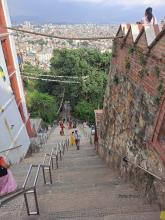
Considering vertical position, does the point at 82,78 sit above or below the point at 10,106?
below

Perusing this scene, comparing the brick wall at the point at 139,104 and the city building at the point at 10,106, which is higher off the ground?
the brick wall at the point at 139,104

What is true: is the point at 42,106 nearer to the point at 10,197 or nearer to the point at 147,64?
the point at 147,64

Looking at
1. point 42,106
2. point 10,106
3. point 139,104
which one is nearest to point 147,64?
point 139,104

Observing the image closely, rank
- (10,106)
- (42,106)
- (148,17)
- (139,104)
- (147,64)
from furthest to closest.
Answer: (42,106) < (10,106) < (148,17) < (139,104) < (147,64)

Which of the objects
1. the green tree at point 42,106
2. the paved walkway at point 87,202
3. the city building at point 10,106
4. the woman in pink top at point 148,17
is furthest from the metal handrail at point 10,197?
the green tree at point 42,106

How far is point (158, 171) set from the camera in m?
6.39

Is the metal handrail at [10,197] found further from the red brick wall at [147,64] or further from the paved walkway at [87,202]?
the red brick wall at [147,64]

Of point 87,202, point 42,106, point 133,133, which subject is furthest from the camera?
point 42,106

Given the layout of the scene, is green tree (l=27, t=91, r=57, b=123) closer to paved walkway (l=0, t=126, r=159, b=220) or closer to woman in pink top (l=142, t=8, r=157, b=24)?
paved walkway (l=0, t=126, r=159, b=220)

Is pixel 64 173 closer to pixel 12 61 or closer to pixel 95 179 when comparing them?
pixel 95 179

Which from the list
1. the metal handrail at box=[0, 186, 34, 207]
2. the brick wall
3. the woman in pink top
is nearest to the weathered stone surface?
the brick wall

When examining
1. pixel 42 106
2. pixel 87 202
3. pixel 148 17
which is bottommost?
pixel 42 106

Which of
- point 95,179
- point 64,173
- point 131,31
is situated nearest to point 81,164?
point 64,173

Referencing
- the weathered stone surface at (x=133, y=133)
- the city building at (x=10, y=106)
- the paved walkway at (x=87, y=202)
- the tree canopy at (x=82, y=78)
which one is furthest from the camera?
the tree canopy at (x=82, y=78)
